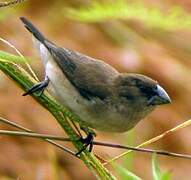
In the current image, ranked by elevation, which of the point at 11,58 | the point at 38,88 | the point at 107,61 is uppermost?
the point at 11,58

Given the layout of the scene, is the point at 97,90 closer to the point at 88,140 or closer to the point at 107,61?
the point at 88,140

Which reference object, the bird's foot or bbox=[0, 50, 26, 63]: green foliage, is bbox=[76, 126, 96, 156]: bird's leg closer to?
the bird's foot

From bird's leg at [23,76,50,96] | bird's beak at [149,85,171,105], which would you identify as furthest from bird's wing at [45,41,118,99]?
bird's beak at [149,85,171,105]

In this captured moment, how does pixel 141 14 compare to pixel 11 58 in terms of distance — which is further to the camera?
pixel 141 14

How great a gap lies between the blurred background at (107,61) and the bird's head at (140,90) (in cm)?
198

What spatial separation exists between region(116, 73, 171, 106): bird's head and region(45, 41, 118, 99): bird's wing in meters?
0.06

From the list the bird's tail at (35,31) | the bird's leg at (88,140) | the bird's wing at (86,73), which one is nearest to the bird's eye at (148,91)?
the bird's wing at (86,73)

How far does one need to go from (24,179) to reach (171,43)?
2718 mm

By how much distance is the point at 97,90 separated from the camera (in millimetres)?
3768

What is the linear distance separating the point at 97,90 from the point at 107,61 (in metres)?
4.02

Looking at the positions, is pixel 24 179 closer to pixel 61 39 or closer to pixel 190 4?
pixel 61 39

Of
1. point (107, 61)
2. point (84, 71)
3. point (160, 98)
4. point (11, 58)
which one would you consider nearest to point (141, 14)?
point (84, 71)

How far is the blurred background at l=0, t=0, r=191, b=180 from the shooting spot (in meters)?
6.37

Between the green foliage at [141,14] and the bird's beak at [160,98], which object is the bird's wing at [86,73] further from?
the green foliage at [141,14]
